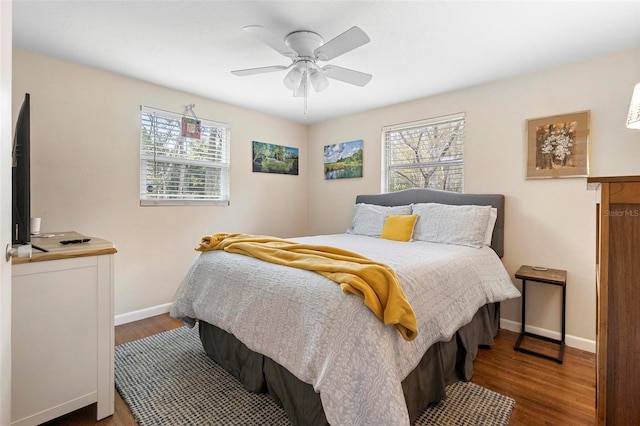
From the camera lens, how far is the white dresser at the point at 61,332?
141 cm

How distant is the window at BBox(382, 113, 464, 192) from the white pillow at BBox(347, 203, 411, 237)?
1.57 feet

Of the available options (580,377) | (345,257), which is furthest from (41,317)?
(580,377)

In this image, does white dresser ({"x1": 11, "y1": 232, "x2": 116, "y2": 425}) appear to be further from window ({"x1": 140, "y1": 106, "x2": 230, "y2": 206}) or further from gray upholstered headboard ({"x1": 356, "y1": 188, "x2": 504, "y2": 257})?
gray upholstered headboard ({"x1": 356, "y1": 188, "x2": 504, "y2": 257})

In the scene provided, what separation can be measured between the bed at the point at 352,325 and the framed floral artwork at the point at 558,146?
46 cm

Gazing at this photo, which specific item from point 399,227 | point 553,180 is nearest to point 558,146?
point 553,180

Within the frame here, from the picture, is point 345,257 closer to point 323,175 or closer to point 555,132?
point 555,132

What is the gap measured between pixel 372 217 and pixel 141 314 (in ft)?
8.40

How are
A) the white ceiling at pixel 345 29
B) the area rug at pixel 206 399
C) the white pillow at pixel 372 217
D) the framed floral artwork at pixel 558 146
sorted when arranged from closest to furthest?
the area rug at pixel 206 399, the white ceiling at pixel 345 29, the framed floral artwork at pixel 558 146, the white pillow at pixel 372 217

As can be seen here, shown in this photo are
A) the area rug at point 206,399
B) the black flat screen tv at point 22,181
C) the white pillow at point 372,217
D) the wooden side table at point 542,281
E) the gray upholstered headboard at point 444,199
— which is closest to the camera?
the black flat screen tv at point 22,181

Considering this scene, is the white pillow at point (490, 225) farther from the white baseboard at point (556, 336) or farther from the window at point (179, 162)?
the window at point (179, 162)

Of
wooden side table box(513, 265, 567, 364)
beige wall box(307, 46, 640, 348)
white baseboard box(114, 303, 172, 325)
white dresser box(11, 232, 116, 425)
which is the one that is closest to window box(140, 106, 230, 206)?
white baseboard box(114, 303, 172, 325)

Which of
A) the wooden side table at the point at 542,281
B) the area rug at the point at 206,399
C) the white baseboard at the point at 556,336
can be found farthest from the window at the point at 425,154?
the area rug at the point at 206,399

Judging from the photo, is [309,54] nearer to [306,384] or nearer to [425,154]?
[425,154]

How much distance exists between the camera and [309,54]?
A: 2193mm
